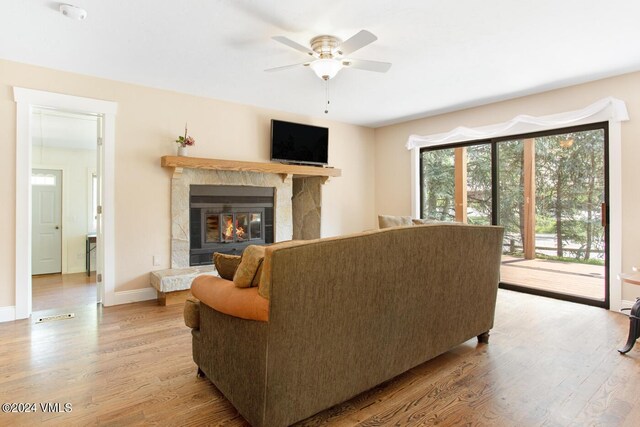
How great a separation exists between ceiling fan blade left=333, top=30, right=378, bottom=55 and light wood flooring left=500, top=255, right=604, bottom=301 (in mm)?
3673

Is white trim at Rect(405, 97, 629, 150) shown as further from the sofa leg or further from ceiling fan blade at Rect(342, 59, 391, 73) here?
the sofa leg

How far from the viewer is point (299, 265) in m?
1.52

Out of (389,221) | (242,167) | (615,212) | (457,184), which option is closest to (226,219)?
(242,167)

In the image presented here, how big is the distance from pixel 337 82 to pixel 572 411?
342 centimetres

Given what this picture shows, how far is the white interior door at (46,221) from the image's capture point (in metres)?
6.06

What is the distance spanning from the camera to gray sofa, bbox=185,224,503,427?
1.52 meters

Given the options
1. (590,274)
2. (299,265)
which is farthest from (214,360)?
(590,274)

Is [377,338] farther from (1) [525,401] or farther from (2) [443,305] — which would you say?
(1) [525,401]

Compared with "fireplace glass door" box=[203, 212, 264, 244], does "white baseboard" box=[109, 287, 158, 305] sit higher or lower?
lower

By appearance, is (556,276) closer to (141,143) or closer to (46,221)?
(141,143)

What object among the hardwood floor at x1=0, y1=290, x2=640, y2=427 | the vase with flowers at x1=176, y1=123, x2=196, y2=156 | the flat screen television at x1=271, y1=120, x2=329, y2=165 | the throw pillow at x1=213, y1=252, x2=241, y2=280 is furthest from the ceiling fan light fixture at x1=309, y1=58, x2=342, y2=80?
the hardwood floor at x1=0, y1=290, x2=640, y2=427

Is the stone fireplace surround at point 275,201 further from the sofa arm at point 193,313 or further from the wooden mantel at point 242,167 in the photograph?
the sofa arm at point 193,313

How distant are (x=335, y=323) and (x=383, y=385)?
74 cm

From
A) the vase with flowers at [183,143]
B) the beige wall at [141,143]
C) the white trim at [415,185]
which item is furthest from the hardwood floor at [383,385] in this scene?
the white trim at [415,185]
